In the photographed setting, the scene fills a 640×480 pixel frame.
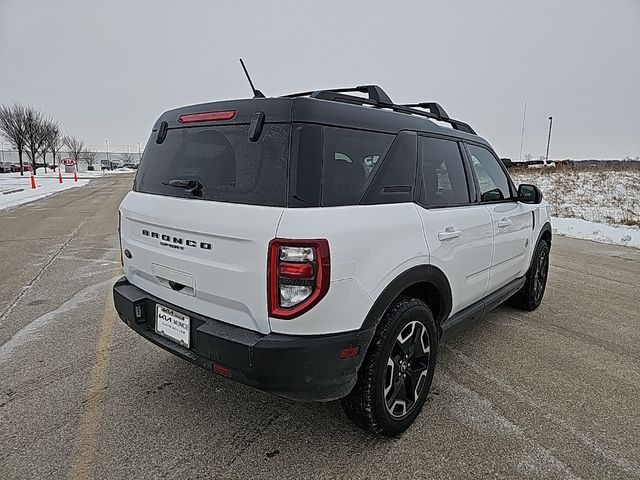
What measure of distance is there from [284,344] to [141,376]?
5.69 feet

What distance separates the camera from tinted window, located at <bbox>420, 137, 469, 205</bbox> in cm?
285

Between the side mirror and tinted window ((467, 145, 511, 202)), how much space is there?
155 millimetres

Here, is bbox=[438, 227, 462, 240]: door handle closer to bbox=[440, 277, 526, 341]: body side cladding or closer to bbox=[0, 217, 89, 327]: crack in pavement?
bbox=[440, 277, 526, 341]: body side cladding

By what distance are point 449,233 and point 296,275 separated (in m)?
1.25

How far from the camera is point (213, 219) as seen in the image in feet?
7.45

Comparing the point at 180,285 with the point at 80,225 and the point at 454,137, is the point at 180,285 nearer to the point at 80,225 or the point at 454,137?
the point at 454,137

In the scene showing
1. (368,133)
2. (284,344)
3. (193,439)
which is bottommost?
(193,439)

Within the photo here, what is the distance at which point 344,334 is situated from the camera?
2166mm

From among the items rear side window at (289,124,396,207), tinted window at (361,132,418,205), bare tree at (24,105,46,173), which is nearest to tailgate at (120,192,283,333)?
rear side window at (289,124,396,207)

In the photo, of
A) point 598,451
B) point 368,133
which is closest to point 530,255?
point 598,451

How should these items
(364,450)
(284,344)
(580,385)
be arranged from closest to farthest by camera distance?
(284,344), (364,450), (580,385)

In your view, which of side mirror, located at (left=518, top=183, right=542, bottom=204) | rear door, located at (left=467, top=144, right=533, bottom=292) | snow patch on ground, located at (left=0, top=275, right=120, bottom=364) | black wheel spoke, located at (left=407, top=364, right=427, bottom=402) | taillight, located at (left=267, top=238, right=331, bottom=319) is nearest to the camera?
taillight, located at (left=267, top=238, right=331, bottom=319)

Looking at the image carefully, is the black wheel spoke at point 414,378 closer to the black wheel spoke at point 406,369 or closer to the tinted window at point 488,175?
the black wheel spoke at point 406,369

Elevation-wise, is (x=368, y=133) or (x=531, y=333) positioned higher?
(x=368, y=133)
